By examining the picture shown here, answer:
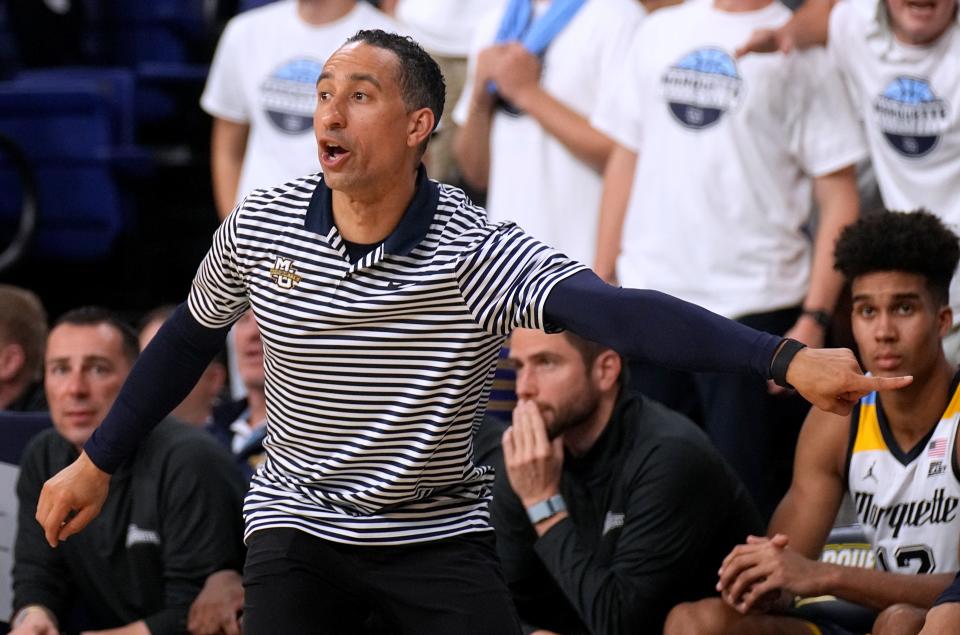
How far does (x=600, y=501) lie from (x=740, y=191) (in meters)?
1.06

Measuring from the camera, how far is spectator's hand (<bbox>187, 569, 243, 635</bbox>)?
13.8 ft

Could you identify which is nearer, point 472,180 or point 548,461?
point 548,461

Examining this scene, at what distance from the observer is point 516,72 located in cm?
497

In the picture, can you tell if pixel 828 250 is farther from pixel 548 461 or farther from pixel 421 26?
pixel 421 26

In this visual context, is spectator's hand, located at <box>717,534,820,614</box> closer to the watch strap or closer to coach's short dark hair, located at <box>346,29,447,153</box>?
the watch strap

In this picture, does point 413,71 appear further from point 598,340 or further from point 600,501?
point 600,501

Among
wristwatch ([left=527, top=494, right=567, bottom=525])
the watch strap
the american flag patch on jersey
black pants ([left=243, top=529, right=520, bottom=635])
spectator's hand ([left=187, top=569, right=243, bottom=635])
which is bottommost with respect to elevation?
spectator's hand ([left=187, top=569, right=243, bottom=635])

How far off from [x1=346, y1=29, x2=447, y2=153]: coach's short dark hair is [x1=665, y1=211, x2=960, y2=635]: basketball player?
51.3 inches

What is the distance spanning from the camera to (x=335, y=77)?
2.94m

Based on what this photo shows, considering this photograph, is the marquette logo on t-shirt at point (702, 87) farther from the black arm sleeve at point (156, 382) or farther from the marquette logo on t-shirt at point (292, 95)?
the black arm sleeve at point (156, 382)

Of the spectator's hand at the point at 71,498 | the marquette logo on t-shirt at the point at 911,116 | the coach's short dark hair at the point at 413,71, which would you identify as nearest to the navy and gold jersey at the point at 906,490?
the marquette logo on t-shirt at the point at 911,116

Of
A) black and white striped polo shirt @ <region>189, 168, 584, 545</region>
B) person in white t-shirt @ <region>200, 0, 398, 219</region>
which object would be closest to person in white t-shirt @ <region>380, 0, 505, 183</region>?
person in white t-shirt @ <region>200, 0, 398, 219</region>

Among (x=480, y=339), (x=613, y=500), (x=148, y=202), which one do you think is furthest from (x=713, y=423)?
(x=148, y=202)

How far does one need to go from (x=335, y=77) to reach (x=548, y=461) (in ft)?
4.73
